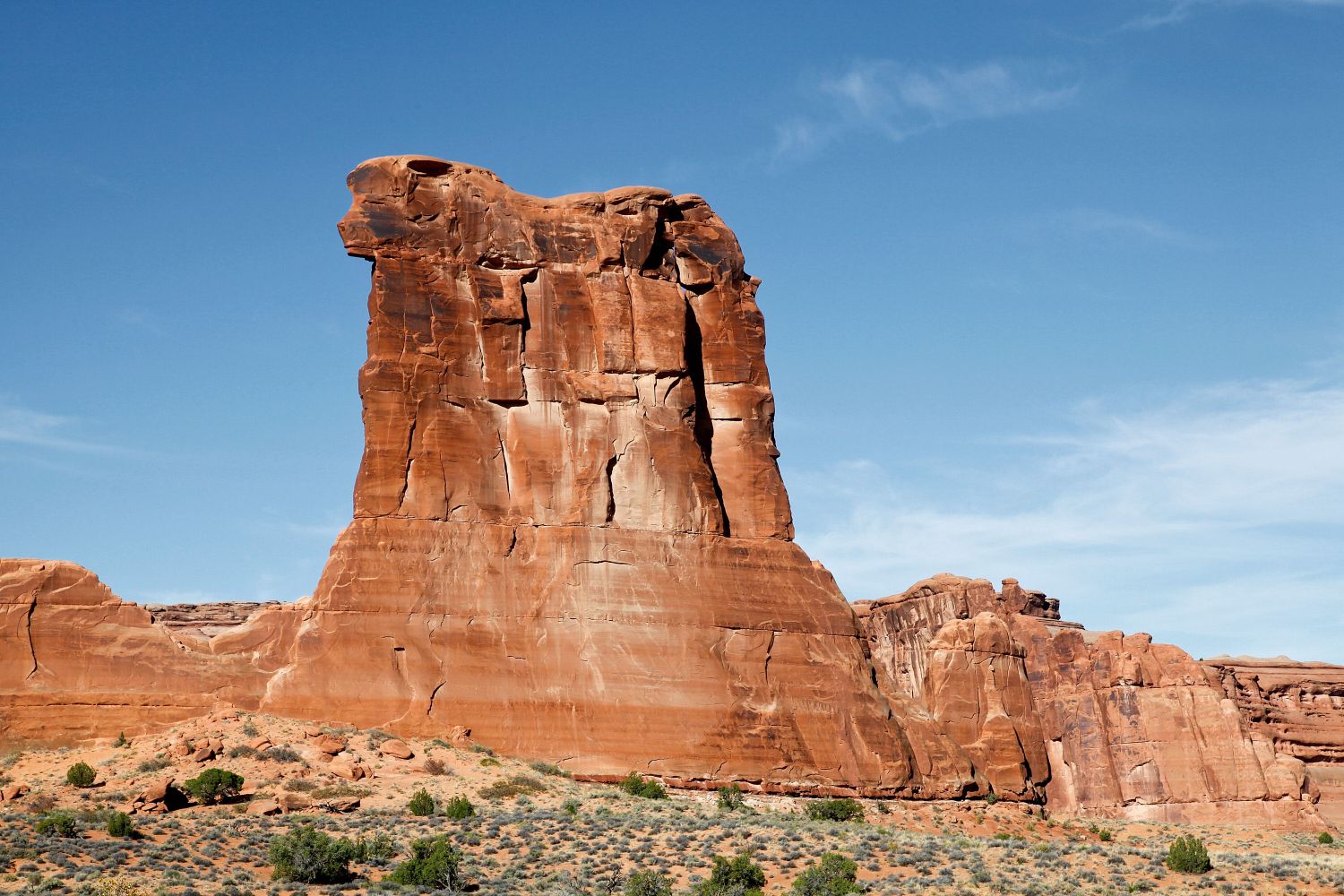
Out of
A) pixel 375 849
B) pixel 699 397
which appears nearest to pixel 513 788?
pixel 375 849

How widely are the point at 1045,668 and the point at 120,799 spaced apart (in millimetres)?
59808

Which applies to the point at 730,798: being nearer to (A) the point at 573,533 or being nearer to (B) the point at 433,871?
(A) the point at 573,533

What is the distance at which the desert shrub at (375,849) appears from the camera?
3759cm

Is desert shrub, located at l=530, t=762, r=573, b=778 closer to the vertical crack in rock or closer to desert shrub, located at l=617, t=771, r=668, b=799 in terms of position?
desert shrub, located at l=617, t=771, r=668, b=799

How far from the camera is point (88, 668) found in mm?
46031

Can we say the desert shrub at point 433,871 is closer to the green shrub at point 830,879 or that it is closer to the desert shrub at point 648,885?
the desert shrub at point 648,885

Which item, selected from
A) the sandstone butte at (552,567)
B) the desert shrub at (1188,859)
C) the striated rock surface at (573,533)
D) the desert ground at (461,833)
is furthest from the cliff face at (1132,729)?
the desert ground at (461,833)

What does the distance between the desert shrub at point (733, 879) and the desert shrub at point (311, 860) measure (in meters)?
7.51

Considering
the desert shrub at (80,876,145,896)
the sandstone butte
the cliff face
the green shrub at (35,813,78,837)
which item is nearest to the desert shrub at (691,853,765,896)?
the sandstone butte

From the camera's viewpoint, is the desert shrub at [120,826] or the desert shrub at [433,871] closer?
the desert shrub at [433,871]

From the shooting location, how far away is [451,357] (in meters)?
52.3

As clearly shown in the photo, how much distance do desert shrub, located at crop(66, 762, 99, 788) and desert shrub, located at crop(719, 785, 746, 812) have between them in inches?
651

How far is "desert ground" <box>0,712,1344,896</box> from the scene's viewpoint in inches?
1452

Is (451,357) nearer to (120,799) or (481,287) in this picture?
(481,287)
